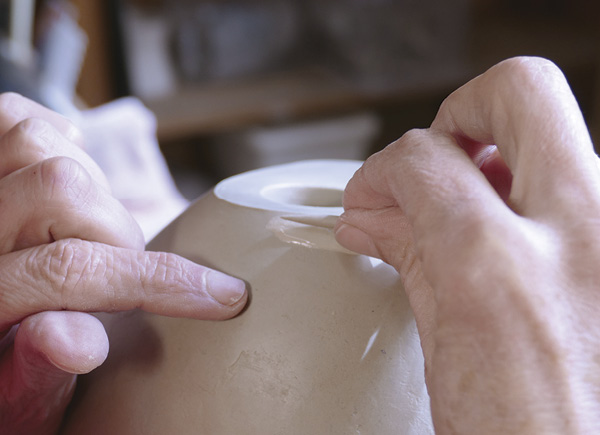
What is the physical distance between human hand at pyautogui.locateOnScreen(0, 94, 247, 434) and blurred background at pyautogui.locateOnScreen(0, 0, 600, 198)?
2031 mm

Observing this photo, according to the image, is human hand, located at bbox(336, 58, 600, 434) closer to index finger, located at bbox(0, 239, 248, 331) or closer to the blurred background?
index finger, located at bbox(0, 239, 248, 331)

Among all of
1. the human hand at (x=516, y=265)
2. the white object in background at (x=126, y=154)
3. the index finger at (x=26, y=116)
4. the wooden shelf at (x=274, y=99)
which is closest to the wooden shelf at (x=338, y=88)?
the wooden shelf at (x=274, y=99)

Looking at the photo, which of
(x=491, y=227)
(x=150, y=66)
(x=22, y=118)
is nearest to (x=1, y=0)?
(x=150, y=66)

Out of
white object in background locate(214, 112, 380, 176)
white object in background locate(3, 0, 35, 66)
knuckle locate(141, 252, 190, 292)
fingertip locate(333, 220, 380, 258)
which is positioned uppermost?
fingertip locate(333, 220, 380, 258)

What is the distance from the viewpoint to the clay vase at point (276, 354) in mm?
438

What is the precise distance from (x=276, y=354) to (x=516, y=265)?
190mm

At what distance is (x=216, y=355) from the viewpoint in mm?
465

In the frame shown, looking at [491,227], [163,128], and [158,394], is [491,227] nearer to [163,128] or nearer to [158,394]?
[158,394]

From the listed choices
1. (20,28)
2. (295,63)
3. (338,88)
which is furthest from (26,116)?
(295,63)

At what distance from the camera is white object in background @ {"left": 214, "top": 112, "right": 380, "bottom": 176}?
2.51 m

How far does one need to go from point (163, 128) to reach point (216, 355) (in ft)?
7.05

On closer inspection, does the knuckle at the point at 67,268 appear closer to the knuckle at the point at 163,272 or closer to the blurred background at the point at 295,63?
the knuckle at the point at 163,272

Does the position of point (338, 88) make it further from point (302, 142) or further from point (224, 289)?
point (224, 289)

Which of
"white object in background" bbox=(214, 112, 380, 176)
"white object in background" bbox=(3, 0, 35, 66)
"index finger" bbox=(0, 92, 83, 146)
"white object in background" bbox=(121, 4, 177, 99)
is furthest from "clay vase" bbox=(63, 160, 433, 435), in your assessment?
"white object in background" bbox=(121, 4, 177, 99)
